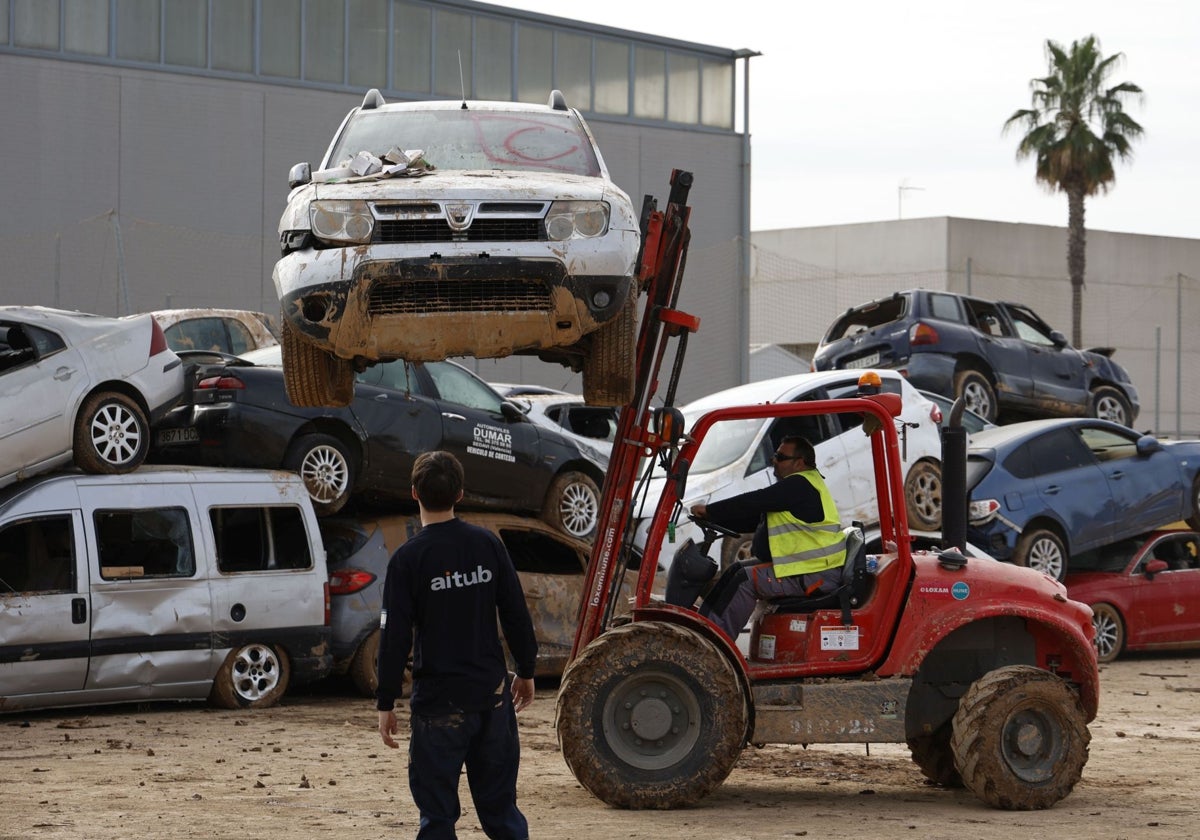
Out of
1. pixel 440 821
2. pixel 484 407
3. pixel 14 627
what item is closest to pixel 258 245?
pixel 484 407

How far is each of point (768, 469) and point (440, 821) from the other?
8883 millimetres

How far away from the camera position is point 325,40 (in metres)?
32.9

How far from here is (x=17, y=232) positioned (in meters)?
28.0

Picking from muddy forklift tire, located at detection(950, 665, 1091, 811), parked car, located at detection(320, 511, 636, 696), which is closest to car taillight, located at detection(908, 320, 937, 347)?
parked car, located at detection(320, 511, 636, 696)

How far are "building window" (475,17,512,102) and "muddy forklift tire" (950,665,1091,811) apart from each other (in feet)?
87.0

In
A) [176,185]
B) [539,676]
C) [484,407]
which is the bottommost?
[539,676]

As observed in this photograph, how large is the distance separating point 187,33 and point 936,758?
2424cm

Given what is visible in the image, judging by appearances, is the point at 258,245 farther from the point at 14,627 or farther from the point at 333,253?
the point at 333,253

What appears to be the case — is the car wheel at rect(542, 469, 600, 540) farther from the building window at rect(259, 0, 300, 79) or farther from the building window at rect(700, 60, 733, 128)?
the building window at rect(700, 60, 733, 128)

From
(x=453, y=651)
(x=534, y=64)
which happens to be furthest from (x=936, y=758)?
(x=534, y=64)

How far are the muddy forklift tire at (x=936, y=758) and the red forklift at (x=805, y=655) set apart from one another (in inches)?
5.4

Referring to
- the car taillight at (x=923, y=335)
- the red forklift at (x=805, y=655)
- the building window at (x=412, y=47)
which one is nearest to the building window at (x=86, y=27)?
the building window at (x=412, y=47)

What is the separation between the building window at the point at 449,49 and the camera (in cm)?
3428

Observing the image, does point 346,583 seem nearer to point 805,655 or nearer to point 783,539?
point 805,655
